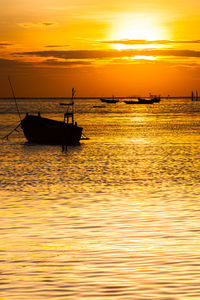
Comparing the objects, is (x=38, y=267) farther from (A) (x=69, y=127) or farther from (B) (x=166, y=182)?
(A) (x=69, y=127)

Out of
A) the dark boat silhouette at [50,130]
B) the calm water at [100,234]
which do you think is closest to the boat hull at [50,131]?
the dark boat silhouette at [50,130]

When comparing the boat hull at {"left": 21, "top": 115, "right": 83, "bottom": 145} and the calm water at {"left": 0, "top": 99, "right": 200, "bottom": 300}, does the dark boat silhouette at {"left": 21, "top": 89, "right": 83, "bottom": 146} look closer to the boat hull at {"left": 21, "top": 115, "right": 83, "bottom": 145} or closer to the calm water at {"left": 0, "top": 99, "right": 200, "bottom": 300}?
the boat hull at {"left": 21, "top": 115, "right": 83, "bottom": 145}

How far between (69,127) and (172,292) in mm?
40330

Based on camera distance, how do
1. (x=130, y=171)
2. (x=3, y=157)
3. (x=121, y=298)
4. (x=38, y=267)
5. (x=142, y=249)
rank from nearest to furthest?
(x=121, y=298) → (x=38, y=267) → (x=142, y=249) → (x=130, y=171) → (x=3, y=157)

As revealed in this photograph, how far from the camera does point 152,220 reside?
52.3ft

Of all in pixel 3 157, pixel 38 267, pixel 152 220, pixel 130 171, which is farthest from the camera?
pixel 3 157

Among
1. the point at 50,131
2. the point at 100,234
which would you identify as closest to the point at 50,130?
the point at 50,131

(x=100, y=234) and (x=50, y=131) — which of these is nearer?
(x=100, y=234)

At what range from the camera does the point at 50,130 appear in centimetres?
5019

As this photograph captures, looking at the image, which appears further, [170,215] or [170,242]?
[170,215]

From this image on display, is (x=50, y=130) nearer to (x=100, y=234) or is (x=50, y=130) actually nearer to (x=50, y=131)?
(x=50, y=131)

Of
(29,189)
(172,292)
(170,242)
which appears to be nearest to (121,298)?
(172,292)

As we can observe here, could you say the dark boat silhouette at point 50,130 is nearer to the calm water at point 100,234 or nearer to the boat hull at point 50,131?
the boat hull at point 50,131

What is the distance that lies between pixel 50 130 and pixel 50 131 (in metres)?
0.10
